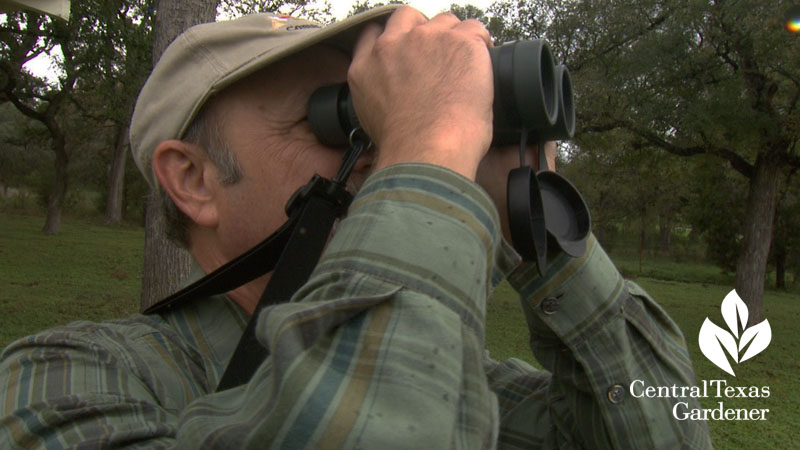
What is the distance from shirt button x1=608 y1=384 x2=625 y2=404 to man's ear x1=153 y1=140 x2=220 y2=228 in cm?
95

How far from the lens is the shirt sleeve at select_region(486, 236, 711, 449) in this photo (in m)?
1.45

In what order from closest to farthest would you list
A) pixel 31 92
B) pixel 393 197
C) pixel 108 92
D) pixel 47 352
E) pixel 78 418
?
pixel 393 197, pixel 78 418, pixel 47 352, pixel 108 92, pixel 31 92

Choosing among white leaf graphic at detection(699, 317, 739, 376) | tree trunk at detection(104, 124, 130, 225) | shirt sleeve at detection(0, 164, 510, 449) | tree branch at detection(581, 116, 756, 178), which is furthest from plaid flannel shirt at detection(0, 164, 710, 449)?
tree trunk at detection(104, 124, 130, 225)

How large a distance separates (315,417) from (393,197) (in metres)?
0.31

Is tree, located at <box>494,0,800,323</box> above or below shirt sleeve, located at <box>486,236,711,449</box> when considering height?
above

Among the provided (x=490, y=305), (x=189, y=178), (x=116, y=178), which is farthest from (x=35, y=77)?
(x=189, y=178)

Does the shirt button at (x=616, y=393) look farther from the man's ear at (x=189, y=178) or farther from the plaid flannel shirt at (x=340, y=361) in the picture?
the man's ear at (x=189, y=178)

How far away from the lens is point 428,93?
0.97 metres

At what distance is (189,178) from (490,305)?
12435 mm

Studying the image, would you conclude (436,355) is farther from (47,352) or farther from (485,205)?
(47,352)

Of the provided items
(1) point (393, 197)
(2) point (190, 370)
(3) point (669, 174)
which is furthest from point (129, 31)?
(3) point (669, 174)

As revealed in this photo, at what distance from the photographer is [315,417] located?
0.75 m

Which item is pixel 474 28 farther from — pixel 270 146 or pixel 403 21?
pixel 270 146

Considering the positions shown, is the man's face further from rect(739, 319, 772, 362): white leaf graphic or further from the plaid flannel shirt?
rect(739, 319, 772, 362): white leaf graphic
